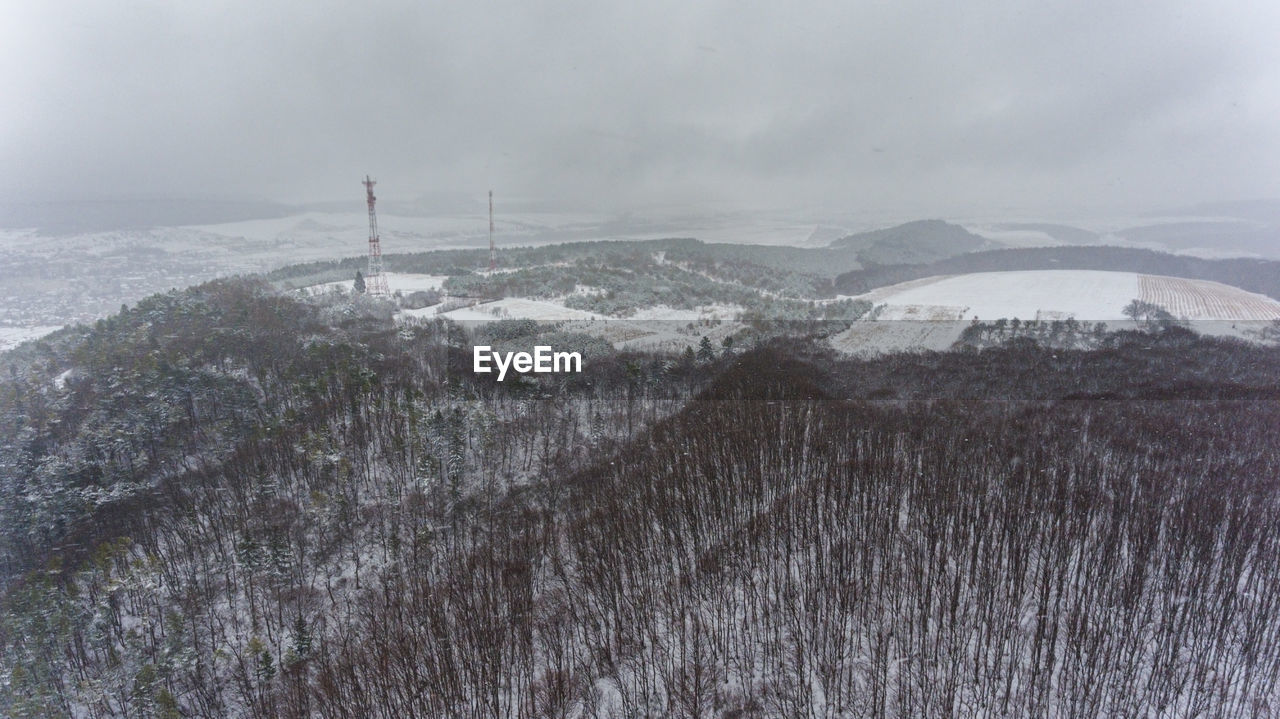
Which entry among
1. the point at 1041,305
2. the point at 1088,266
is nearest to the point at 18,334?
the point at 1041,305

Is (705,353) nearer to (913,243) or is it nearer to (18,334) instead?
(18,334)

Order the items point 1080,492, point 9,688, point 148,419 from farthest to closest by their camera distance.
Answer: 1. point 148,419
2. point 1080,492
3. point 9,688

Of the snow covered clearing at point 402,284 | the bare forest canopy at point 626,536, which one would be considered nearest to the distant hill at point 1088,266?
the bare forest canopy at point 626,536

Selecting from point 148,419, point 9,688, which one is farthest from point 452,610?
point 148,419

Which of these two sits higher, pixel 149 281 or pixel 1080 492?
pixel 149 281

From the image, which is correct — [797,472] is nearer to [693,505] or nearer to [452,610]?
[693,505]

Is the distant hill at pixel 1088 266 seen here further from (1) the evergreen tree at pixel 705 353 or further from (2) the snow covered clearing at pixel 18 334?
(2) the snow covered clearing at pixel 18 334
